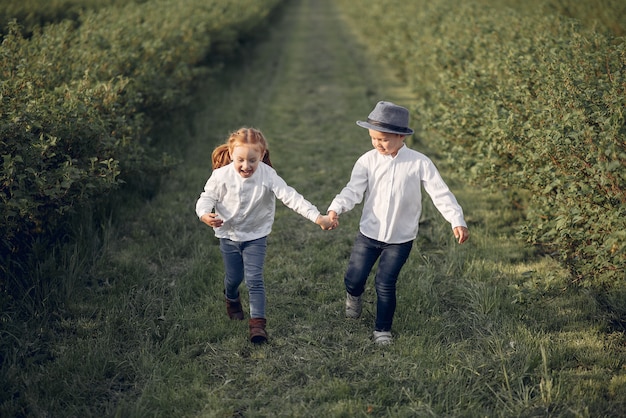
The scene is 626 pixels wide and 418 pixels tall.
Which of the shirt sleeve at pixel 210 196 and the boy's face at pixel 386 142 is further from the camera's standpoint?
the shirt sleeve at pixel 210 196

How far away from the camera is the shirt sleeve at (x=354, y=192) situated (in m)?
4.14

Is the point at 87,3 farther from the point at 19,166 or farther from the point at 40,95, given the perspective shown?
the point at 19,166

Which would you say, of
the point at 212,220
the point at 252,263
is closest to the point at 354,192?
the point at 252,263

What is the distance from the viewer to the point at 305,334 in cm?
433

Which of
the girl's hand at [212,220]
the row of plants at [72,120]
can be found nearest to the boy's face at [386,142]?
the girl's hand at [212,220]

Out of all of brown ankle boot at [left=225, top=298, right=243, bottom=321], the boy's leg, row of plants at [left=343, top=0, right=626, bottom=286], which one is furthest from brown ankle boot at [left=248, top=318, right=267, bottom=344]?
row of plants at [left=343, top=0, right=626, bottom=286]

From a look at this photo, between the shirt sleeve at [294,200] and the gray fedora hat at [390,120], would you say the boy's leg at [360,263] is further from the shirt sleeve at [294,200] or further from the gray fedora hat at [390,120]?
the gray fedora hat at [390,120]

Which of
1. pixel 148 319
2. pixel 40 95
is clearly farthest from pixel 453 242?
pixel 40 95

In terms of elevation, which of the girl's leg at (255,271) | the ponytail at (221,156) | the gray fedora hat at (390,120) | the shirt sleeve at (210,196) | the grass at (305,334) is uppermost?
the gray fedora hat at (390,120)

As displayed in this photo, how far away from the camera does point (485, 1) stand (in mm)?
14352

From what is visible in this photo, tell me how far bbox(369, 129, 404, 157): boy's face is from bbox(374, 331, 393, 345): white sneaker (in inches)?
48.8

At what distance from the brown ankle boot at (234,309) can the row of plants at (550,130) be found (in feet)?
7.69

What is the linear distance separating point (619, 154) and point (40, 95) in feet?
15.8

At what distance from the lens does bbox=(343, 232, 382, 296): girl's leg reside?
422 centimetres
